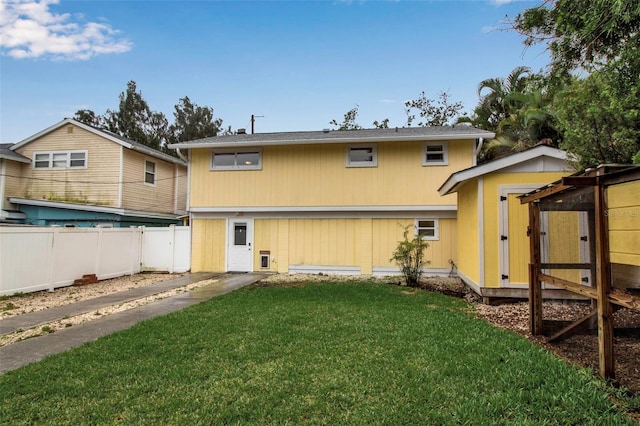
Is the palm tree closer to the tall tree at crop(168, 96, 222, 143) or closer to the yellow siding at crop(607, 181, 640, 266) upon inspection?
the yellow siding at crop(607, 181, 640, 266)

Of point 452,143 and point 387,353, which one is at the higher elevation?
point 452,143

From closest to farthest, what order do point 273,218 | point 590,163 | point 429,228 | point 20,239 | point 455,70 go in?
point 590,163 → point 20,239 → point 429,228 → point 273,218 → point 455,70

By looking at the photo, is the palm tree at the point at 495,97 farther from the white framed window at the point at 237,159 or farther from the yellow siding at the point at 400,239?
the white framed window at the point at 237,159

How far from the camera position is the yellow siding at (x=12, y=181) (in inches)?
572

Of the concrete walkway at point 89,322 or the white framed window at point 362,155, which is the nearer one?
the concrete walkway at point 89,322

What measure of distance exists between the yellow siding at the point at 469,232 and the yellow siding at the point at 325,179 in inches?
84.5

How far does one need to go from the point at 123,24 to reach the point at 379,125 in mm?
18665

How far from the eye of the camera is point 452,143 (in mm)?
11133

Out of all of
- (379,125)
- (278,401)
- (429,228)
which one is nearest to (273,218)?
(429,228)

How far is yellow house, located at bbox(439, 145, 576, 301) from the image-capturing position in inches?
263

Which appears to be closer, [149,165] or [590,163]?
[590,163]

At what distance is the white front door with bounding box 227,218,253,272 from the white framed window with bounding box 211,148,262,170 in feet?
6.29

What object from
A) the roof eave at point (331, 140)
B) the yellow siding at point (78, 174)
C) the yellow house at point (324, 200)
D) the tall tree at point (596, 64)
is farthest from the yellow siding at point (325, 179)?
the tall tree at point (596, 64)

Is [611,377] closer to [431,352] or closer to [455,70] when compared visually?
[431,352]
